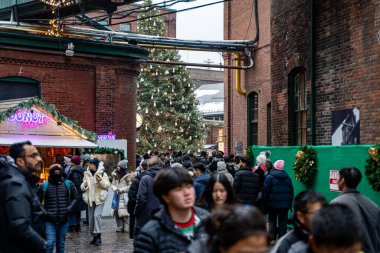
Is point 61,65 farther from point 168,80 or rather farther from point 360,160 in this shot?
point 168,80

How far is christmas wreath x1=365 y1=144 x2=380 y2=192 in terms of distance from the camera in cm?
1217

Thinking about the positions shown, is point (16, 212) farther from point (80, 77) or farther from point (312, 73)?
point (80, 77)

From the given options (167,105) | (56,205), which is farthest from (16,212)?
(167,105)

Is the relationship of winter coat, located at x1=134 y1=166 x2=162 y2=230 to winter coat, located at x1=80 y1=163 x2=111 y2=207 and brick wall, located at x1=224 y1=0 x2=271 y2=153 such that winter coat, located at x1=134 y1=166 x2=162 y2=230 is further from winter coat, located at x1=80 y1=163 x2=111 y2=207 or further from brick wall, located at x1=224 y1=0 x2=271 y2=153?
brick wall, located at x1=224 y1=0 x2=271 y2=153

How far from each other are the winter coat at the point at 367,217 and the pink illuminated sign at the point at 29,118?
13.1 meters

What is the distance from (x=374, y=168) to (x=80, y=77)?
47.1 ft

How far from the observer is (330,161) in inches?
573

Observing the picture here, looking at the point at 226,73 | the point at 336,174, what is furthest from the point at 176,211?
the point at 226,73

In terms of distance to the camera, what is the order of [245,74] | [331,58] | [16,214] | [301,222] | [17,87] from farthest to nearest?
[245,74]
[17,87]
[331,58]
[16,214]
[301,222]

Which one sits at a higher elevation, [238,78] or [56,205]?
[238,78]

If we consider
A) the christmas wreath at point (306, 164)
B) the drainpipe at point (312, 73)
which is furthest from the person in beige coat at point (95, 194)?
the drainpipe at point (312, 73)

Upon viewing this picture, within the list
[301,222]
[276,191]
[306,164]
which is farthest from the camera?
[306,164]

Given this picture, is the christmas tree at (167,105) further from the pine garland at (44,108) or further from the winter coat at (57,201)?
the winter coat at (57,201)

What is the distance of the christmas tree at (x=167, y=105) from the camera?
4266 cm
